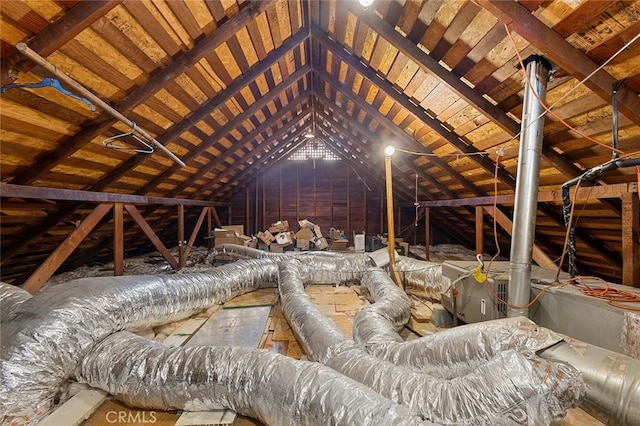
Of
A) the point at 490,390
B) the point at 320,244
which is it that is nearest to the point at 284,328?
the point at 490,390

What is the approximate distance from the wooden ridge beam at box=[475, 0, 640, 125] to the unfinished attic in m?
0.01


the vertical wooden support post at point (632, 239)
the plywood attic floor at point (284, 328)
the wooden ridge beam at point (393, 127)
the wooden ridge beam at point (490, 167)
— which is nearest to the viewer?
the plywood attic floor at point (284, 328)

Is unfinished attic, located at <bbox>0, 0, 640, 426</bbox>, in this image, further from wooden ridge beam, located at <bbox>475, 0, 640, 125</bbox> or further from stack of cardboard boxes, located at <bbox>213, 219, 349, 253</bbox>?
stack of cardboard boxes, located at <bbox>213, 219, 349, 253</bbox>

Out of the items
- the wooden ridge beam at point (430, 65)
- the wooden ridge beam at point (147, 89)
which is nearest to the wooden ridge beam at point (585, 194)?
the wooden ridge beam at point (430, 65)

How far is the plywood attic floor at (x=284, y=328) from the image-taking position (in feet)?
3.56

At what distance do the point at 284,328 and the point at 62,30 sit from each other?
2261mm

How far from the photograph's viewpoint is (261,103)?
9.57 feet

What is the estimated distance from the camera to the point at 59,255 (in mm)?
2000

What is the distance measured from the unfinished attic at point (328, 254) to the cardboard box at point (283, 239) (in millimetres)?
2360

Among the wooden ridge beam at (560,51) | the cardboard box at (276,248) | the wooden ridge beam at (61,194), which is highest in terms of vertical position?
the wooden ridge beam at (560,51)

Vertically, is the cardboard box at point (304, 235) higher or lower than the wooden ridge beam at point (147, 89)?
lower

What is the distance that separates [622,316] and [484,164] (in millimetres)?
1890

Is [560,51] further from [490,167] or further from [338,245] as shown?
[338,245]

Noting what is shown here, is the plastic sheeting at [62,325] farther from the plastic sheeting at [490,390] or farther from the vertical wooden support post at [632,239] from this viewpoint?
the vertical wooden support post at [632,239]
